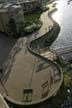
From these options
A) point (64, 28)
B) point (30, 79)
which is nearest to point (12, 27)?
point (64, 28)

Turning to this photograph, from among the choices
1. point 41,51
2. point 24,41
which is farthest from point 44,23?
point 41,51

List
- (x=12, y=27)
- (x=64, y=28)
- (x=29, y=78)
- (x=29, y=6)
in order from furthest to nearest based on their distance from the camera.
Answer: (x=29, y=6) < (x=64, y=28) < (x=12, y=27) < (x=29, y=78)

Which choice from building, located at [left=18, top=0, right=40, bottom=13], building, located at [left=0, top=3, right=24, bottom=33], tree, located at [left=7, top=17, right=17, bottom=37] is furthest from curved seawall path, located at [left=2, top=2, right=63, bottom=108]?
building, located at [left=18, top=0, right=40, bottom=13]

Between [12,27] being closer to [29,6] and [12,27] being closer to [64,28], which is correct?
[64,28]

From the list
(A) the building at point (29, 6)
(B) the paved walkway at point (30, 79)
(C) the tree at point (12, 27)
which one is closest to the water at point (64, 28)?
(A) the building at point (29, 6)

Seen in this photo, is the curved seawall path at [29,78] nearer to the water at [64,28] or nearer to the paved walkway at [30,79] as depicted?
the paved walkway at [30,79]

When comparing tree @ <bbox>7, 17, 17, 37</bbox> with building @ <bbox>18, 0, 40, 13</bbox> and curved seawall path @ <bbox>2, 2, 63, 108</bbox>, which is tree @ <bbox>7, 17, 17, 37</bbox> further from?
building @ <bbox>18, 0, 40, 13</bbox>

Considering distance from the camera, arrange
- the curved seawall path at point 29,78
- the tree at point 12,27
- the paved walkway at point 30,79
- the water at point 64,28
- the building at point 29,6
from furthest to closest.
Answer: the building at point 29,6
the tree at point 12,27
the water at point 64,28
the paved walkway at point 30,79
the curved seawall path at point 29,78
